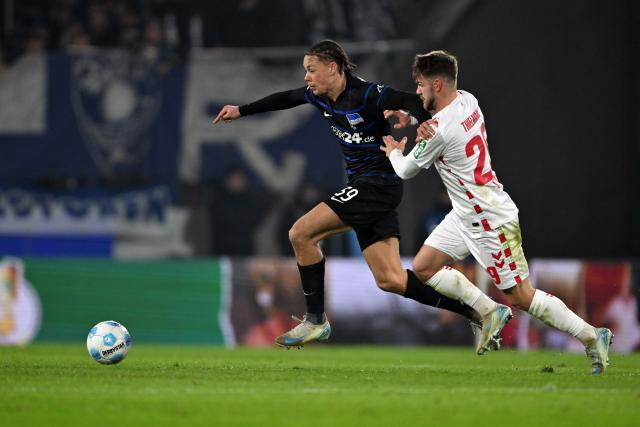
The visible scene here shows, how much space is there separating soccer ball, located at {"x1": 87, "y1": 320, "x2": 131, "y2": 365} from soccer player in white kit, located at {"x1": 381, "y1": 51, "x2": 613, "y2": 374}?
213cm

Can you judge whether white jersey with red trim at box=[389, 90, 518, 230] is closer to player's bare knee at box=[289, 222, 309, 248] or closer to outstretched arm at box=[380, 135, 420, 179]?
outstretched arm at box=[380, 135, 420, 179]

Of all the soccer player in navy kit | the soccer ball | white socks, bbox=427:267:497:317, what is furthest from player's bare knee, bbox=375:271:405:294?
the soccer ball

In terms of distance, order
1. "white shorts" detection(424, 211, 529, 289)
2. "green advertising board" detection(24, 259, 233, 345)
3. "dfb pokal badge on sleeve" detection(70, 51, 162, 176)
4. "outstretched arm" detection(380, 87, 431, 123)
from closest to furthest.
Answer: "white shorts" detection(424, 211, 529, 289) < "outstretched arm" detection(380, 87, 431, 123) < "green advertising board" detection(24, 259, 233, 345) < "dfb pokal badge on sleeve" detection(70, 51, 162, 176)

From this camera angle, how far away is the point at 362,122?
26.3 feet

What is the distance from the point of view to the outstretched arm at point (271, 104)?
8.39m

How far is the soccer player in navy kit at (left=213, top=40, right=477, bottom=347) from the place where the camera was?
26.3 feet

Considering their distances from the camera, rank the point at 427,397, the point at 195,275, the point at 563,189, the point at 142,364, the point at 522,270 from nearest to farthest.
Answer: the point at 427,397, the point at 522,270, the point at 142,364, the point at 195,275, the point at 563,189

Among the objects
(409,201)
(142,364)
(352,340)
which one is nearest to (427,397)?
(142,364)

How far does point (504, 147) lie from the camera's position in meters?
16.0

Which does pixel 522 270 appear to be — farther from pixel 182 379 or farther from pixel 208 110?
pixel 208 110

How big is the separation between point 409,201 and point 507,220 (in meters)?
8.64

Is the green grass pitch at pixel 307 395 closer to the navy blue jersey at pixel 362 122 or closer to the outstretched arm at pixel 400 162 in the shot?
the outstretched arm at pixel 400 162

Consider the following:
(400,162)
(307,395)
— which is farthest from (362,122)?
(307,395)

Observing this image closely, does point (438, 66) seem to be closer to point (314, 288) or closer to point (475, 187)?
point (475, 187)
